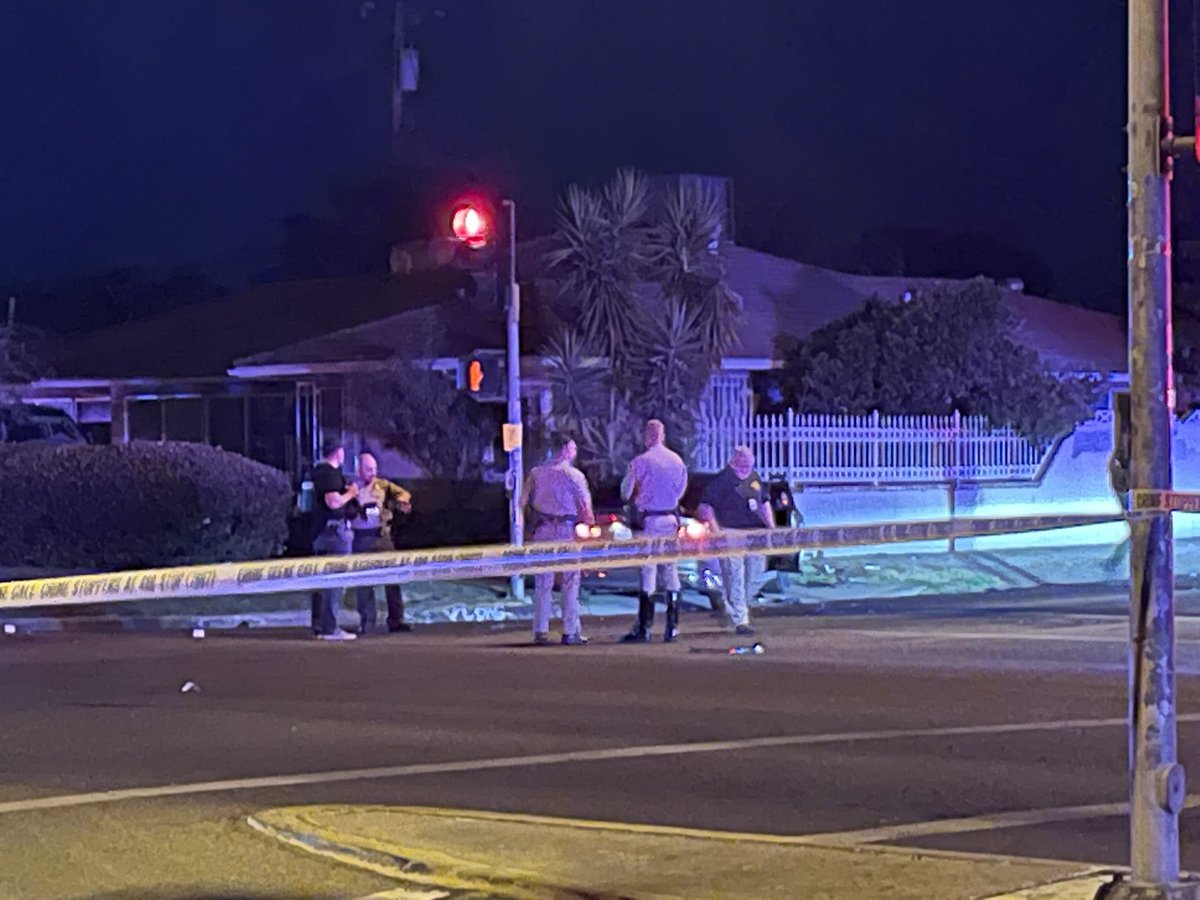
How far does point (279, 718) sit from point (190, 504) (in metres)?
Result: 10.5

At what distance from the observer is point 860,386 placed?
2762 centimetres

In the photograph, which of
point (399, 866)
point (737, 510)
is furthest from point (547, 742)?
point (737, 510)

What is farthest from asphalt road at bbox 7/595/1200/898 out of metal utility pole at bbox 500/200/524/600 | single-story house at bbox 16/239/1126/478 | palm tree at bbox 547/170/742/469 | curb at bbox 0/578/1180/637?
single-story house at bbox 16/239/1126/478

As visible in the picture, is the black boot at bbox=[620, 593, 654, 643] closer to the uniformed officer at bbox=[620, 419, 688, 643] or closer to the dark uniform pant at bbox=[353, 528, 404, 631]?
the uniformed officer at bbox=[620, 419, 688, 643]

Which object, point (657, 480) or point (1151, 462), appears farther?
point (657, 480)

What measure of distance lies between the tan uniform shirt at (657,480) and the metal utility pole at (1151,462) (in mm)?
9647

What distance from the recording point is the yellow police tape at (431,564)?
758 cm

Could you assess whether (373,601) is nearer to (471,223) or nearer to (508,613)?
(508,613)

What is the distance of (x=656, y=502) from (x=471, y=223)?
4.72 metres

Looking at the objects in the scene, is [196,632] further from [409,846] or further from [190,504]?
[409,846]

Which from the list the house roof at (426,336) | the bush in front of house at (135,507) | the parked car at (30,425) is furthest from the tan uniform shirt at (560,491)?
the parked car at (30,425)

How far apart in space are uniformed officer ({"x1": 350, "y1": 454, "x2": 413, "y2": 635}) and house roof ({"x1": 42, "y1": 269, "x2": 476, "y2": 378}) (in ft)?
47.6

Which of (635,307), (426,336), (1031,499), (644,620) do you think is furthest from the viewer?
(426,336)

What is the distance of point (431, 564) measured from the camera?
26.6 ft
